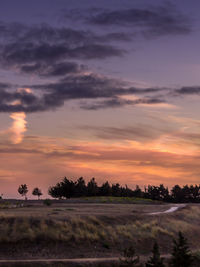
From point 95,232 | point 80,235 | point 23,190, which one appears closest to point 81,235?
point 80,235

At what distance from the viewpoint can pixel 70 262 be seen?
31.9 m

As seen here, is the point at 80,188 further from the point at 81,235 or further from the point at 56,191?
the point at 81,235

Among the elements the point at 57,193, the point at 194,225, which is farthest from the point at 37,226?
the point at 57,193

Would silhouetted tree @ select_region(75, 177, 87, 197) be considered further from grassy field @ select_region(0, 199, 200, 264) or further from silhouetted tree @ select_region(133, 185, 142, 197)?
grassy field @ select_region(0, 199, 200, 264)

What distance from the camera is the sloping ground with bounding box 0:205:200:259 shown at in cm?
3572

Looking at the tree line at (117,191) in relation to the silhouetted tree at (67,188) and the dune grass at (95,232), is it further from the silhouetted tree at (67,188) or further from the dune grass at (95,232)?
the dune grass at (95,232)

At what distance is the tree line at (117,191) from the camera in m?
108

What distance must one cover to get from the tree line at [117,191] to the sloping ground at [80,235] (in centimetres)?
6166

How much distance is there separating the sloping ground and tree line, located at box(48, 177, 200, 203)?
61664 millimetres

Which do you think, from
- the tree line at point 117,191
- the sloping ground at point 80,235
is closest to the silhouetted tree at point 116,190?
the tree line at point 117,191

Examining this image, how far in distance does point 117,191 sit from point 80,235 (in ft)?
268

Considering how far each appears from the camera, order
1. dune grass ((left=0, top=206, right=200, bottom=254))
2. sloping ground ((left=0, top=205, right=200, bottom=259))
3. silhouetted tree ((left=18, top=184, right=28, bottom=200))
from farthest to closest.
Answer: silhouetted tree ((left=18, top=184, right=28, bottom=200)), dune grass ((left=0, top=206, right=200, bottom=254)), sloping ground ((left=0, top=205, right=200, bottom=259))

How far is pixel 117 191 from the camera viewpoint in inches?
4724

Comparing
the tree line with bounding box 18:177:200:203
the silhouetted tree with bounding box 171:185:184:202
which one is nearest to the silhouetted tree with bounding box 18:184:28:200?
the tree line with bounding box 18:177:200:203
